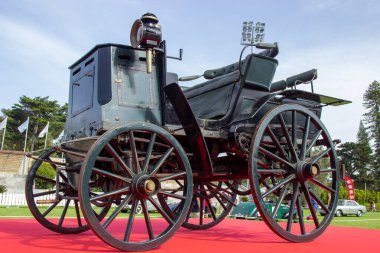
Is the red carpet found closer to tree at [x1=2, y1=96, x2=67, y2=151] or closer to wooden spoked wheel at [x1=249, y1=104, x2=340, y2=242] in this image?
wooden spoked wheel at [x1=249, y1=104, x2=340, y2=242]

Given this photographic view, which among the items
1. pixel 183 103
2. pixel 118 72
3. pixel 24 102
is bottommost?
pixel 183 103

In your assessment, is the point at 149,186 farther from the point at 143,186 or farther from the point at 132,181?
the point at 132,181

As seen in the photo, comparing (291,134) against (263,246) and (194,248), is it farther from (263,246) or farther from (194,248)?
(194,248)

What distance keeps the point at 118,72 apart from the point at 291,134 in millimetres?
2404

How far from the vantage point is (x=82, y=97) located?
4797mm

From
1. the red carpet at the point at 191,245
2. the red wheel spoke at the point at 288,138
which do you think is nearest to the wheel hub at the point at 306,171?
the red wheel spoke at the point at 288,138

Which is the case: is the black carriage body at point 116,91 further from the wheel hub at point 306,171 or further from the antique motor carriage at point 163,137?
the wheel hub at point 306,171

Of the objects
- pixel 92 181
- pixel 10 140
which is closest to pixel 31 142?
pixel 10 140

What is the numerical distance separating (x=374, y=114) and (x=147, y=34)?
199 ft

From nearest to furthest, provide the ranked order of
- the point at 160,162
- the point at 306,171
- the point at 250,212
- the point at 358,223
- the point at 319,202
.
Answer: the point at 160,162 < the point at 306,171 < the point at 319,202 < the point at 250,212 < the point at 358,223

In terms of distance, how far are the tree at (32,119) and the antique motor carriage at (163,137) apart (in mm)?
47509

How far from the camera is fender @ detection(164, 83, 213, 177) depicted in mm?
4383

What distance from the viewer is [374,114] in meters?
58.6

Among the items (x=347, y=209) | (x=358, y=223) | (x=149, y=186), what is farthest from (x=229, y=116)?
(x=347, y=209)
